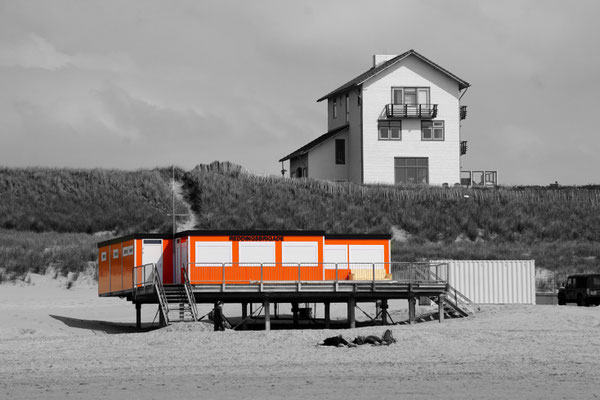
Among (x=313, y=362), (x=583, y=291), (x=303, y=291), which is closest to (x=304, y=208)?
(x=583, y=291)

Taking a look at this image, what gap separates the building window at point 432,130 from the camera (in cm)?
7688

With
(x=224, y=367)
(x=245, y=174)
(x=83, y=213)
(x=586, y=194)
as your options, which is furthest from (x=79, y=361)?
(x=586, y=194)

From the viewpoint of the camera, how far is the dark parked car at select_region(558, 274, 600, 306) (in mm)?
49994

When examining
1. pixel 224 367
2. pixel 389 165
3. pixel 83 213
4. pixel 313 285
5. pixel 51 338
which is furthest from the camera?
pixel 389 165

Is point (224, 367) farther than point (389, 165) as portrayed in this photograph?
No

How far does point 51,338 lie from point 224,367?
10.5m

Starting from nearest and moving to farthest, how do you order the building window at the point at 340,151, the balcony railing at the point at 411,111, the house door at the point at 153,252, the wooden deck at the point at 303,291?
the wooden deck at the point at 303,291 < the house door at the point at 153,252 < the balcony railing at the point at 411,111 < the building window at the point at 340,151

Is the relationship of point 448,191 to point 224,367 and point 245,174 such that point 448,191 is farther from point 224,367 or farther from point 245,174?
point 224,367

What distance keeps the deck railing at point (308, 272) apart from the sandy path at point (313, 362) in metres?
3.00

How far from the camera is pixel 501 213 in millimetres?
75062

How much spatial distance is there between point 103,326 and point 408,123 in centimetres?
3667

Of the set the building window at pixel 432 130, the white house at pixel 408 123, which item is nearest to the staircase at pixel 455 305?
the white house at pixel 408 123

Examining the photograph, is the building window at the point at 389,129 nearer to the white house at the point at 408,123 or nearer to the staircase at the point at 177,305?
the white house at the point at 408,123

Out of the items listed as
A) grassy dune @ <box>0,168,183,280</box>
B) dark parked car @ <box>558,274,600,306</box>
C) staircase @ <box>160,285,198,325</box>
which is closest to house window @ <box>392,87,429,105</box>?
grassy dune @ <box>0,168,183,280</box>
